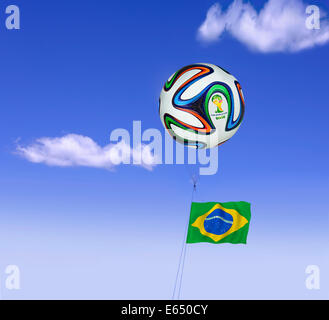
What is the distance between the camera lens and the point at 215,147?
36.2ft

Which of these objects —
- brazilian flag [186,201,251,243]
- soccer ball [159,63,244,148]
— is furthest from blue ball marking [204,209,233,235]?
soccer ball [159,63,244,148]

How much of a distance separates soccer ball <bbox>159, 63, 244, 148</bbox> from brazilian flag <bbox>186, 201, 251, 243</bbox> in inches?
103

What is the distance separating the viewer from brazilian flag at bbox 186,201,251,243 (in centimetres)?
1140

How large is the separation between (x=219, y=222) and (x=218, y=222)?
41 millimetres

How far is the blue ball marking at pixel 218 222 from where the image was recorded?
11539mm

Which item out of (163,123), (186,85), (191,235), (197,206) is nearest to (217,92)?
(186,85)

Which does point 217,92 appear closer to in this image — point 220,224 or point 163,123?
point 163,123

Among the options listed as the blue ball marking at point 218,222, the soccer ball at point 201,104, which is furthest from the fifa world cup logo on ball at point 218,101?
the blue ball marking at point 218,222

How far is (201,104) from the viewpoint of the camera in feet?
31.5

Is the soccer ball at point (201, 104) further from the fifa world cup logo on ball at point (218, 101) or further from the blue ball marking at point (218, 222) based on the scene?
the blue ball marking at point (218, 222)

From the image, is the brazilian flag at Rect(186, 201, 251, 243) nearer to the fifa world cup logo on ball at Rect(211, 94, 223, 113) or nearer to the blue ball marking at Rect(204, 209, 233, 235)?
the blue ball marking at Rect(204, 209, 233, 235)

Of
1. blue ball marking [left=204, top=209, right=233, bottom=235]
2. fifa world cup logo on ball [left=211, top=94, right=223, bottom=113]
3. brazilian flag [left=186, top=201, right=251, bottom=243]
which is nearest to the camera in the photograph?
fifa world cup logo on ball [left=211, top=94, right=223, bottom=113]

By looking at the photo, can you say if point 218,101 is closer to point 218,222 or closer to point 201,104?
point 201,104

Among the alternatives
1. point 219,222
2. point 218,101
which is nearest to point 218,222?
point 219,222
